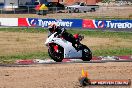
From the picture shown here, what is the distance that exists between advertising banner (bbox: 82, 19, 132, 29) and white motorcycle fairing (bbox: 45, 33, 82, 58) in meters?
20.3

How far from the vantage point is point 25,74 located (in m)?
15.2

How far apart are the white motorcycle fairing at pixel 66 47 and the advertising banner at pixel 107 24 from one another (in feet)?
66.7

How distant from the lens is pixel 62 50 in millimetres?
18875

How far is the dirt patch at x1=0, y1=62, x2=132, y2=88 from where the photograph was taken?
43.7ft

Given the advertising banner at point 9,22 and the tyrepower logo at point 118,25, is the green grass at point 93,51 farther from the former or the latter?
the advertising banner at point 9,22

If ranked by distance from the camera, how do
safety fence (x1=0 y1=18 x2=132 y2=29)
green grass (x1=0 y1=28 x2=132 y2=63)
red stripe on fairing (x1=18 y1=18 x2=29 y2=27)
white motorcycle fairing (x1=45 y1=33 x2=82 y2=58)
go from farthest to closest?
red stripe on fairing (x1=18 y1=18 x2=29 y2=27), safety fence (x1=0 y1=18 x2=132 y2=29), green grass (x1=0 y1=28 x2=132 y2=63), white motorcycle fairing (x1=45 y1=33 x2=82 y2=58)

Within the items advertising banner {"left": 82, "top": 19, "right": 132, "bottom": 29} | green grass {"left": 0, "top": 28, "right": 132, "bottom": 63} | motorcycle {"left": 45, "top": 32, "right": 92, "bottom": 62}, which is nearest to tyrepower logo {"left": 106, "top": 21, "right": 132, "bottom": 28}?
advertising banner {"left": 82, "top": 19, "right": 132, "bottom": 29}

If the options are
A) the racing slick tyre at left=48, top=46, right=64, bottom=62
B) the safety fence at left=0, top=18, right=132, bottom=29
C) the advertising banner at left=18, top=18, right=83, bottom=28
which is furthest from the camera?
the advertising banner at left=18, top=18, right=83, bottom=28

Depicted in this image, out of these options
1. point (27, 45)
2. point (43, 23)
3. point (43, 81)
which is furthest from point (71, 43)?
point (43, 23)

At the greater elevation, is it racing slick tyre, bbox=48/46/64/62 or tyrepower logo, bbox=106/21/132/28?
racing slick tyre, bbox=48/46/64/62

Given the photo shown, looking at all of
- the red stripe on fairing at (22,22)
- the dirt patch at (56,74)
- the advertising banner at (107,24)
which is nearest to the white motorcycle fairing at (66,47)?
the dirt patch at (56,74)

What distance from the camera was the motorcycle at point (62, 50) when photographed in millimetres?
18547

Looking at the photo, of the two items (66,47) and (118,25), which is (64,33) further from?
(118,25)

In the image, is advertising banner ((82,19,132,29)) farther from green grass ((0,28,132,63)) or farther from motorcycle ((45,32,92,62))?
motorcycle ((45,32,92,62))
